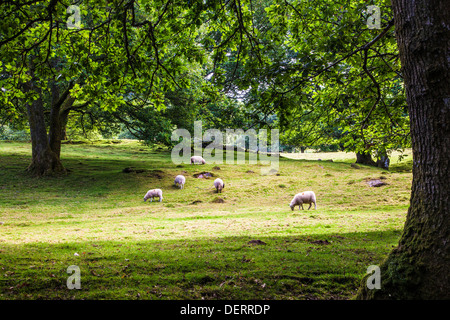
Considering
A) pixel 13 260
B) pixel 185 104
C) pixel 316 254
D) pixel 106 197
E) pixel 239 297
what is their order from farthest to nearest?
1. pixel 185 104
2. pixel 106 197
3. pixel 316 254
4. pixel 13 260
5. pixel 239 297

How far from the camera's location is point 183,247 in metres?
8.29

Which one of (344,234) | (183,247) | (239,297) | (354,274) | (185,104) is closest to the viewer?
(239,297)

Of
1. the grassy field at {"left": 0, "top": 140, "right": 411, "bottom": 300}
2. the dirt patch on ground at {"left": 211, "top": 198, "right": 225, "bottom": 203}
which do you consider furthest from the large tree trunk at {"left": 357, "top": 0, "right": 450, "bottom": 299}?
the dirt patch on ground at {"left": 211, "top": 198, "right": 225, "bottom": 203}

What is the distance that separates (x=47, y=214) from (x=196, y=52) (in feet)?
41.1

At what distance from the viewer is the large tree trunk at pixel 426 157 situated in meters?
3.83

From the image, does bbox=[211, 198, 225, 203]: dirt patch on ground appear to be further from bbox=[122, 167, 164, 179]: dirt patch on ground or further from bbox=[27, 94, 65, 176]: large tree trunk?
bbox=[27, 94, 65, 176]: large tree trunk

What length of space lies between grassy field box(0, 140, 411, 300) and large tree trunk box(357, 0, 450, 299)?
157 centimetres

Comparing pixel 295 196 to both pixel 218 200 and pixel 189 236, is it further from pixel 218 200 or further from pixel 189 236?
pixel 189 236

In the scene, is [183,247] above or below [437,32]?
below

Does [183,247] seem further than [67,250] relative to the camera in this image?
Yes

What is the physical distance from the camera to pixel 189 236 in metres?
10.2

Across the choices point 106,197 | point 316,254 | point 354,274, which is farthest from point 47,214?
point 354,274

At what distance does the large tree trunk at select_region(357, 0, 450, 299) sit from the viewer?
383 centimetres

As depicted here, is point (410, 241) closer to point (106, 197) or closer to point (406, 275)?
point (406, 275)
